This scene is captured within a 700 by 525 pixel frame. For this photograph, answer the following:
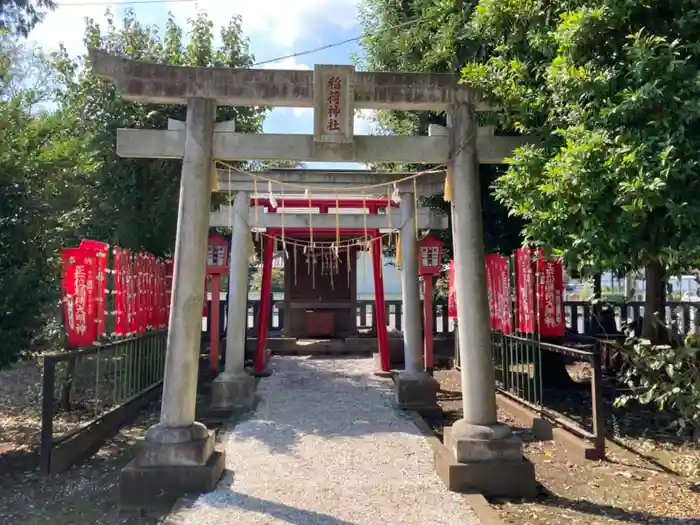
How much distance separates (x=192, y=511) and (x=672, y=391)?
4.07 m

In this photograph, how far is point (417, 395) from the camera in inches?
385

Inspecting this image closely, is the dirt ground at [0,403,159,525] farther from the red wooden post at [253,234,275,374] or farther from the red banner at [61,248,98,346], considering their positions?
the red wooden post at [253,234,275,374]

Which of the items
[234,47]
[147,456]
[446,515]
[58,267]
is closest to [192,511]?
[147,456]

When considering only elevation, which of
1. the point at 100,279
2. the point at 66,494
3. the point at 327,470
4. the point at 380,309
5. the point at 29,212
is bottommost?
the point at 66,494

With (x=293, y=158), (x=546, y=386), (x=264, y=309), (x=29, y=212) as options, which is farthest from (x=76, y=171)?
(x=546, y=386)

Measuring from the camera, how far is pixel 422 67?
8508mm

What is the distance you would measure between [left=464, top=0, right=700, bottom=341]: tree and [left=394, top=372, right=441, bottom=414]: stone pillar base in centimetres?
517

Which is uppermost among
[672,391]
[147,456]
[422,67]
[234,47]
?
Result: [234,47]

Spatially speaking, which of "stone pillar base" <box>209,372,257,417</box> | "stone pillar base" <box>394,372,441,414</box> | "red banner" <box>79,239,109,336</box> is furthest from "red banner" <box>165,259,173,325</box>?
"stone pillar base" <box>394,372,441,414</box>

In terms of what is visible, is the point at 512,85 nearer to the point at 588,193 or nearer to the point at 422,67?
the point at 588,193

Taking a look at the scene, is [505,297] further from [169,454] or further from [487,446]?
[169,454]

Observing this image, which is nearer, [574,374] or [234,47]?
[234,47]

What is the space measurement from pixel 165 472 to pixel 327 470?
5.80 feet

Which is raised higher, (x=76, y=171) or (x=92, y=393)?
(x=76, y=171)
